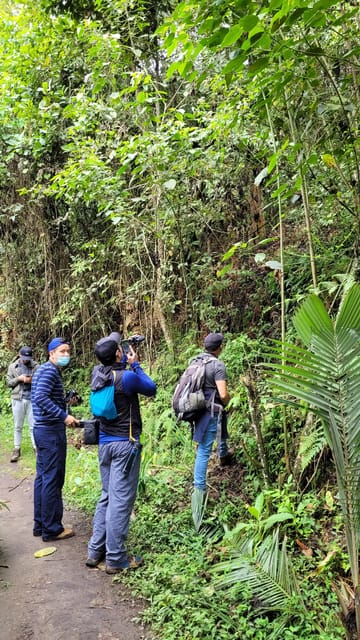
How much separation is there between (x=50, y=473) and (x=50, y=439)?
1.15 feet

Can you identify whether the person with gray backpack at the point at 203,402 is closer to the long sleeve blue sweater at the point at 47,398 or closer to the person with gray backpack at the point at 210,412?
the person with gray backpack at the point at 210,412

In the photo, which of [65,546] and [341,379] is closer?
[341,379]

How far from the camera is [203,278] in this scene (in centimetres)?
780

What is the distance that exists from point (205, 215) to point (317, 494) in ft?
15.6

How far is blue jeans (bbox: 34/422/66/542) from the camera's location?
4.69 m

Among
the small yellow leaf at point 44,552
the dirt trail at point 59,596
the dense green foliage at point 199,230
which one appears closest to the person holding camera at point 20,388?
the dense green foliage at point 199,230

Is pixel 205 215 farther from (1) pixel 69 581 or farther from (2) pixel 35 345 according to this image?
(2) pixel 35 345

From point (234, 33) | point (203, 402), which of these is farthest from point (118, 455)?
point (234, 33)

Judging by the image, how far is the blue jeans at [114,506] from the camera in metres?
4.01

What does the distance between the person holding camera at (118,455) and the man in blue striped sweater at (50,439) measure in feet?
2.22

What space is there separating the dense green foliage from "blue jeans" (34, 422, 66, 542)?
0.84 m

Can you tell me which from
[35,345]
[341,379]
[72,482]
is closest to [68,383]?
[35,345]

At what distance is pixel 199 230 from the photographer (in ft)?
25.4

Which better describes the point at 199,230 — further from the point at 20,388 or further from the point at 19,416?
the point at 19,416
